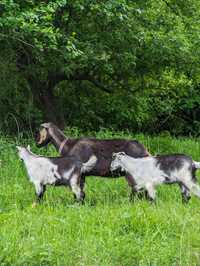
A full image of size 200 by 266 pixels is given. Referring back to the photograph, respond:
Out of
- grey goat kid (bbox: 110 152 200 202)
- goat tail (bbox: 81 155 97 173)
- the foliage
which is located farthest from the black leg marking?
the foliage

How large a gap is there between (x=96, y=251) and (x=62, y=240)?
444 mm

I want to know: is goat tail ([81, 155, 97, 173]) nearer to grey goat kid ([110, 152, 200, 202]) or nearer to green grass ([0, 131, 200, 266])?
green grass ([0, 131, 200, 266])

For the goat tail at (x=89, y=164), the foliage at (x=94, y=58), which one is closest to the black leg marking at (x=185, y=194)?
the goat tail at (x=89, y=164)

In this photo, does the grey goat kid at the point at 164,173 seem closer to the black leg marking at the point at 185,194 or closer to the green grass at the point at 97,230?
the black leg marking at the point at 185,194

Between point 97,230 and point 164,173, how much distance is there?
6.10 ft

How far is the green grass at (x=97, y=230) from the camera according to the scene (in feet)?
20.8

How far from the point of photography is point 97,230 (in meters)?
7.15

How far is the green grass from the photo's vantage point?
634cm

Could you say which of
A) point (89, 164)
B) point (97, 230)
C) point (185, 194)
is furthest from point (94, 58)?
point (97, 230)

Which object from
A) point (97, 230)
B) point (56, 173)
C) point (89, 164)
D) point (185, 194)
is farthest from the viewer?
point (89, 164)

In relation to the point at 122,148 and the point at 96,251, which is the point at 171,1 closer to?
the point at 122,148

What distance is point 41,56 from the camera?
13.8m

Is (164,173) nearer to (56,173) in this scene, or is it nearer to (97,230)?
(56,173)

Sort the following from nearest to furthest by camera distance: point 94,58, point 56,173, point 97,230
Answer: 1. point 97,230
2. point 56,173
3. point 94,58
